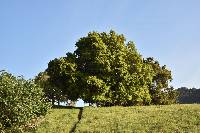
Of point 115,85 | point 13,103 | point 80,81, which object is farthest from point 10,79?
point 115,85

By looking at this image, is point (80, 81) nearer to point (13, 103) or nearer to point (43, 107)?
point (43, 107)

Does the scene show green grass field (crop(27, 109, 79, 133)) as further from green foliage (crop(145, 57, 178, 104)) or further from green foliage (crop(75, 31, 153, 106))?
green foliage (crop(145, 57, 178, 104))

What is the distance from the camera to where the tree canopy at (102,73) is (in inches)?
3061

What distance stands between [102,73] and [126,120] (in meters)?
21.0

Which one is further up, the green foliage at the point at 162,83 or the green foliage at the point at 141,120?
the green foliage at the point at 162,83

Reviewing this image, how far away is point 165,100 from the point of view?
9581 centimetres

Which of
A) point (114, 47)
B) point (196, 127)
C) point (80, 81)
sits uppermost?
point (114, 47)

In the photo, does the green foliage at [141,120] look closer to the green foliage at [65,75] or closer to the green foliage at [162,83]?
the green foliage at [65,75]

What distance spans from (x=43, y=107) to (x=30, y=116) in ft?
15.9

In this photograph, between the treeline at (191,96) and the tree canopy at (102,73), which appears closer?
the tree canopy at (102,73)

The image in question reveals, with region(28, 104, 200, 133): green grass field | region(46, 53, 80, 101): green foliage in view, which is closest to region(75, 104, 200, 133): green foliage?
region(28, 104, 200, 133): green grass field

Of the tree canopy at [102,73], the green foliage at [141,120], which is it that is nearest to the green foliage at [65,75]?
the tree canopy at [102,73]

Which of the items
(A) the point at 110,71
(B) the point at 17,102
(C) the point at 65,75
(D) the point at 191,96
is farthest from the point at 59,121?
(D) the point at 191,96

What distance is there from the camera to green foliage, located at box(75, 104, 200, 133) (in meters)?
54.7
